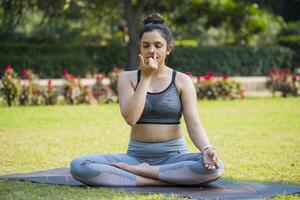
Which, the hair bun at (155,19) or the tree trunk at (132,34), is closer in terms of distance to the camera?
the hair bun at (155,19)

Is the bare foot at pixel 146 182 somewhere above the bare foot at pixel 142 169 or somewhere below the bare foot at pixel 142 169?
below

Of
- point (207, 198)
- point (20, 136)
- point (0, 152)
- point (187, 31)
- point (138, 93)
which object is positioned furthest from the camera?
point (187, 31)

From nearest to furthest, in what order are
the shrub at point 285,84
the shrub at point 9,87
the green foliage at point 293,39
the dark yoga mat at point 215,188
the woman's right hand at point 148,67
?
the dark yoga mat at point 215,188 → the woman's right hand at point 148,67 → the shrub at point 9,87 → the shrub at point 285,84 → the green foliage at point 293,39

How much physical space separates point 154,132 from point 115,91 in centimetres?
980

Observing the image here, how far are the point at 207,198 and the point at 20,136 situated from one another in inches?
199

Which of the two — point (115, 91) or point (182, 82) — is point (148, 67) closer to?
point (182, 82)

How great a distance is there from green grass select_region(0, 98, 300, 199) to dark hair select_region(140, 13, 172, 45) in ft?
4.29

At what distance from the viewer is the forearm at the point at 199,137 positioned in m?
5.48

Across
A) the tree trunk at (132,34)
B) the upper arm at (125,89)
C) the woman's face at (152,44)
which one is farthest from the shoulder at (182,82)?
the tree trunk at (132,34)

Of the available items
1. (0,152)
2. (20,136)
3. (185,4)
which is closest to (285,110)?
(20,136)

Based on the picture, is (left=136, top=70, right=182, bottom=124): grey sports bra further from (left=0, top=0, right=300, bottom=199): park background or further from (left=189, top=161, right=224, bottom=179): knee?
(left=0, top=0, right=300, bottom=199): park background

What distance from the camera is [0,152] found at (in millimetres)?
8094

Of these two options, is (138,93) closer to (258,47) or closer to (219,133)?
(219,133)

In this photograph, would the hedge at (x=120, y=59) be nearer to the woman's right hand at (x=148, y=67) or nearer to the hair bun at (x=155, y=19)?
the hair bun at (x=155, y=19)
